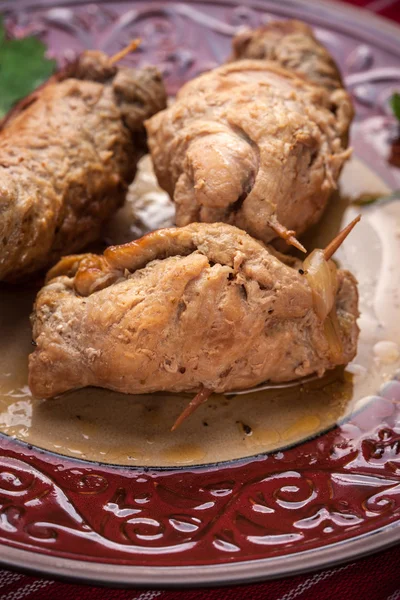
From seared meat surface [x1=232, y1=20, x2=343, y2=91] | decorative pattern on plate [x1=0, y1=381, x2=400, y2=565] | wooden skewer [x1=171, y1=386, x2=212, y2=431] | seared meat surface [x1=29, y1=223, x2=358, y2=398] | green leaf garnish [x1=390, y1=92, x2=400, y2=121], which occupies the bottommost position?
decorative pattern on plate [x1=0, y1=381, x2=400, y2=565]

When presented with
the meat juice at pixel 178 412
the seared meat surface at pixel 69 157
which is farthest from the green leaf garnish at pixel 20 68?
the meat juice at pixel 178 412

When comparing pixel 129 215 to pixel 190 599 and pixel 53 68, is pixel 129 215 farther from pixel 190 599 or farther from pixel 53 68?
pixel 190 599

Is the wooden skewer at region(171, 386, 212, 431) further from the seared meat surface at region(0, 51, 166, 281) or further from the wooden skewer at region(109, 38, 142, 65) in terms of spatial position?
the wooden skewer at region(109, 38, 142, 65)

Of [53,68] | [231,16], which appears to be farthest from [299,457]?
[231,16]

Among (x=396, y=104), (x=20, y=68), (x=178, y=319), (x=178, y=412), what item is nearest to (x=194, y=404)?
(x=178, y=412)

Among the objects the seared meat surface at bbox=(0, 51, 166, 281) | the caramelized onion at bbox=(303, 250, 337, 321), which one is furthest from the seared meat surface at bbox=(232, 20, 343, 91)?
the caramelized onion at bbox=(303, 250, 337, 321)

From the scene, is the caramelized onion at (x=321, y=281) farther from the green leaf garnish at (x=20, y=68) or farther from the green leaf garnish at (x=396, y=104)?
the green leaf garnish at (x=20, y=68)

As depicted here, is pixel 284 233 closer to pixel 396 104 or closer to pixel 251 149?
pixel 251 149
